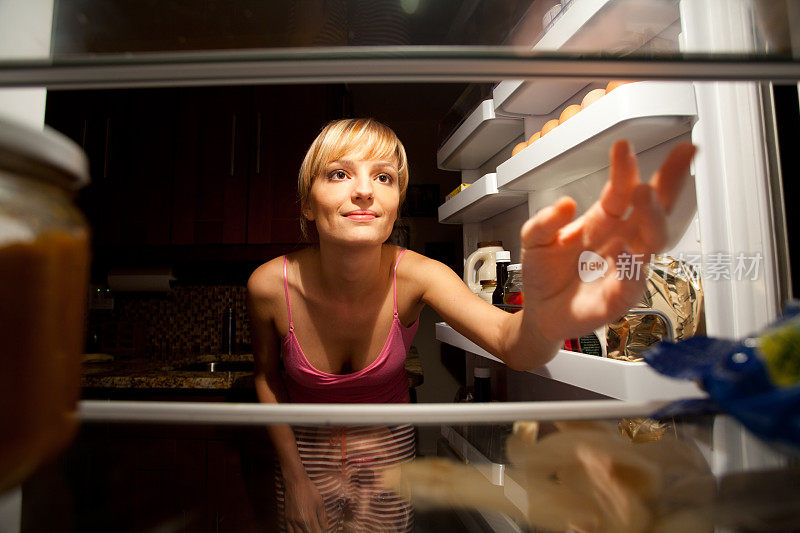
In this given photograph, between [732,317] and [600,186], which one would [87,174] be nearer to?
[600,186]

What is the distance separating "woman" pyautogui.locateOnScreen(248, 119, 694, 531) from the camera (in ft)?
0.73

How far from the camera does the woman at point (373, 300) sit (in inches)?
8.7

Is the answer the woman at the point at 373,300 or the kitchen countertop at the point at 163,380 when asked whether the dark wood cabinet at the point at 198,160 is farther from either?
the woman at the point at 373,300

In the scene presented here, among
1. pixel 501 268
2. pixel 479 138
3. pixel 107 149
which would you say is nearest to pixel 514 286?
pixel 501 268

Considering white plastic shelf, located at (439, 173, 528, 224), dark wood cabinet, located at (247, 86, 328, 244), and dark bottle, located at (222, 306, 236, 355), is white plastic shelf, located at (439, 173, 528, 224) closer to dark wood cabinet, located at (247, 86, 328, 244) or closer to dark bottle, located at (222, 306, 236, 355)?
dark wood cabinet, located at (247, 86, 328, 244)

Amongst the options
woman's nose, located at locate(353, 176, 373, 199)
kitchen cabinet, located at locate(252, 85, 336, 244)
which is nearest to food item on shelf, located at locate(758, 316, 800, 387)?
woman's nose, located at locate(353, 176, 373, 199)

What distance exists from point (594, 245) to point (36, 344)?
11.3 inches

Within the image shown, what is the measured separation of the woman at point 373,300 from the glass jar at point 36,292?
110mm

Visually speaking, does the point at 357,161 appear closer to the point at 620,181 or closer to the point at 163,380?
the point at 620,181

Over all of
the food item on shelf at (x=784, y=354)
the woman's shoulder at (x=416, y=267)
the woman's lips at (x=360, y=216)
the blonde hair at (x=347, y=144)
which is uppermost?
the blonde hair at (x=347, y=144)

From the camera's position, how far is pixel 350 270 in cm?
84

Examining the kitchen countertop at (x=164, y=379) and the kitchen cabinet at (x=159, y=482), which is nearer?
the kitchen cabinet at (x=159, y=482)

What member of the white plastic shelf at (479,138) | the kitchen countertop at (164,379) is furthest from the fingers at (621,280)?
the kitchen countertop at (164,379)

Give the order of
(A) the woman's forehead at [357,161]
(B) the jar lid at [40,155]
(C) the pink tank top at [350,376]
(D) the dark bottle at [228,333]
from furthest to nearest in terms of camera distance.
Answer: (D) the dark bottle at [228,333]
(C) the pink tank top at [350,376]
(A) the woman's forehead at [357,161]
(B) the jar lid at [40,155]
